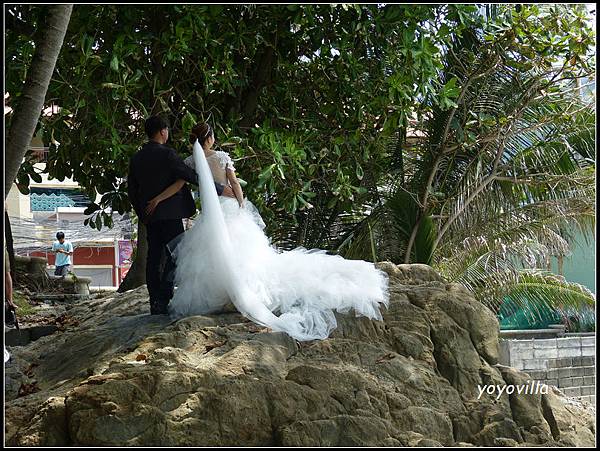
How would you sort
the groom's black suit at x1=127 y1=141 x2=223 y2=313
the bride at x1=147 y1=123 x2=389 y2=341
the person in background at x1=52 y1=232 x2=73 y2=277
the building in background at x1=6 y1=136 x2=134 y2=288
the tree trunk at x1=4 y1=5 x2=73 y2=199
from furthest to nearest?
1. the building in background at x1=6 y1=136 x2=134 y2=288
2. the person in background at x1=52 y1=232 x2=73 y2=277
3. the groom's black suit at x1=127 y1=141 x2=223 y2=313
4. the bride at x1=147 y1=123 x2=389 y2=341
5. the tree trunk at x1=4 y1=5 x2=73 y2=199

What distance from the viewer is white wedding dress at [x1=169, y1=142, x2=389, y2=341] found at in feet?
21.5

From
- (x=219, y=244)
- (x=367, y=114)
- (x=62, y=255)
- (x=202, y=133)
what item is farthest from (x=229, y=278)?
(x=62, y=255)

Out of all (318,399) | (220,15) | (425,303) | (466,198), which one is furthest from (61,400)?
(466,198)

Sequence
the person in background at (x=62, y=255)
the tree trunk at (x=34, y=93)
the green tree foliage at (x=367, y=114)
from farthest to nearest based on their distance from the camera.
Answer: the person in background at (x=62, y=255), the green tree foliage at (x=367, y=114), the tree trunk at (x=34, y=93)

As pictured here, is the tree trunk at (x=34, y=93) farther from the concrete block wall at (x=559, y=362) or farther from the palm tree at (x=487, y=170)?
the concrete block wall at (x=559, y=362)

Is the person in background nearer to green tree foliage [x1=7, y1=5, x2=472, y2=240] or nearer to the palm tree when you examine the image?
green tree foliage [x1=7, y1=5, x2=472, y2=240]

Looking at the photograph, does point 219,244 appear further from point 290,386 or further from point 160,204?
point 290,386

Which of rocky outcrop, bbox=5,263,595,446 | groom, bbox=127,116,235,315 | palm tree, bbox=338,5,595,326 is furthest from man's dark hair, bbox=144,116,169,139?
palm tree, bbox=338,5,595,326

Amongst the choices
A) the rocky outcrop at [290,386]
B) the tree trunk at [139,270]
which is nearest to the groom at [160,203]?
the rocky outcrop at [290,386]

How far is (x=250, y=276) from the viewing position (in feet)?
22.5

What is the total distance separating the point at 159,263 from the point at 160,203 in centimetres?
50

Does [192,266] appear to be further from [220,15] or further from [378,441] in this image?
[220,15]

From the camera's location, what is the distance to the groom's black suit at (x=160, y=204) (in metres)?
6.97

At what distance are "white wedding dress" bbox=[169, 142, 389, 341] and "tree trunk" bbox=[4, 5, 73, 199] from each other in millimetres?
1549
